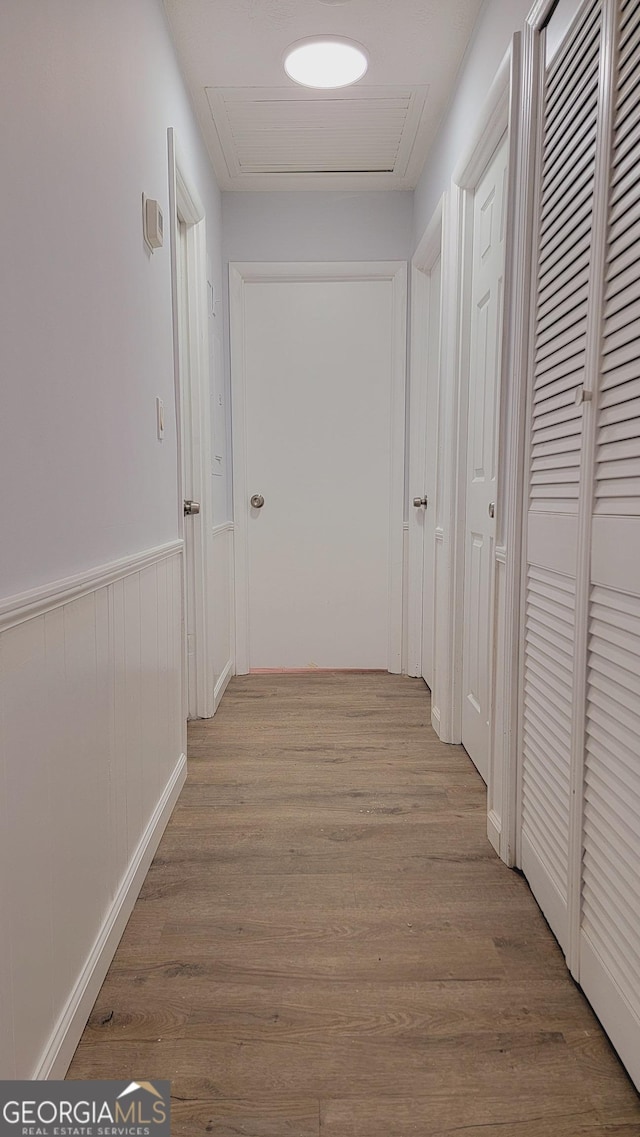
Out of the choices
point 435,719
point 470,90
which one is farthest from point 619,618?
point 470,90

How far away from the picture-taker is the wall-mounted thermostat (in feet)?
5.81

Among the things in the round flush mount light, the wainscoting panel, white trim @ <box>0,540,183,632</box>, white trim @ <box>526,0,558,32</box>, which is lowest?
the wainscoting panel

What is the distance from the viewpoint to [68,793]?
1.16m

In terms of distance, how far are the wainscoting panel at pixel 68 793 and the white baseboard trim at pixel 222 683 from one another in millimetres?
1233

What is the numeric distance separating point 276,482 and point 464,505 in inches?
52.6

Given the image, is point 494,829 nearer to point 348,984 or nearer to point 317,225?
point 348,984

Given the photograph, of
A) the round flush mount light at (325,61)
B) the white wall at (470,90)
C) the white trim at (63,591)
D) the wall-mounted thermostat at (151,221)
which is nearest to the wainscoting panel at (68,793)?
the white trim at (63,591)

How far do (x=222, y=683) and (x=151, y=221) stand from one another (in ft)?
6.69

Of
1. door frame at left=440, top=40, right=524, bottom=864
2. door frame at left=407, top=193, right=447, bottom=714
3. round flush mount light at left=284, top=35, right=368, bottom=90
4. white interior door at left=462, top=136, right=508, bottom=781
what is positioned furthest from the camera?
door frame at left=407, top=193, right=447, bottom=714

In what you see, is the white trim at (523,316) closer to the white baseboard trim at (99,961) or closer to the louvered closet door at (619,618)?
the louvered closet door at (619,618)

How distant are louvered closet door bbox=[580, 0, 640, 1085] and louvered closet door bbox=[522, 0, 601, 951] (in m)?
0.12

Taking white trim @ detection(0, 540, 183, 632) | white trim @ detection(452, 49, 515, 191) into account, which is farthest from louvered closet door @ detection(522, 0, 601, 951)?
white trim @ detection(0, 540, 183, 632)

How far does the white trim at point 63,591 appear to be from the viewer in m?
0.92

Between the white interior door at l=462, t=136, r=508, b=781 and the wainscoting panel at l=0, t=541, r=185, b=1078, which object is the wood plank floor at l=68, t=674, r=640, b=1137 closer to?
the wainscoting panel at l=0, t=541, r=185, b=1078
